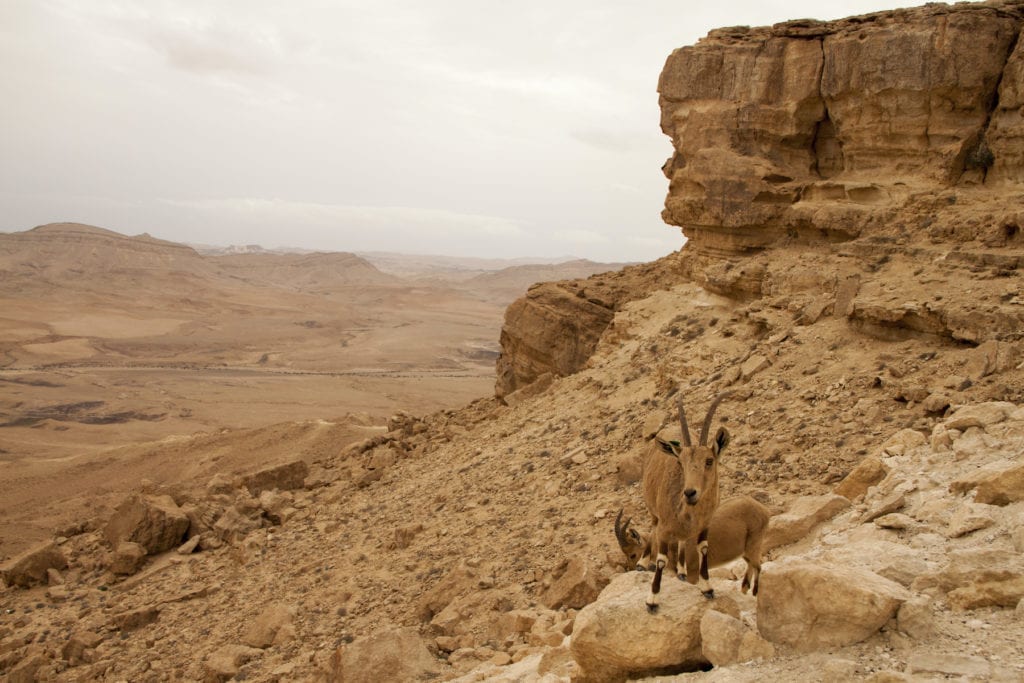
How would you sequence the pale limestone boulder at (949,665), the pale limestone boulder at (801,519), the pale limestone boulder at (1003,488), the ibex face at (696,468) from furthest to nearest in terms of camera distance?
the pale limestone boulder at (801,519)
the pale limestone boulder at (1003,488)
the ibex face at (696,468)
the pale limestone boulder at (949,665)

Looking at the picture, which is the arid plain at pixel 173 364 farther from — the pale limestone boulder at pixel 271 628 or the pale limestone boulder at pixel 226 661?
the pale limestone boulder at pixel 226 661

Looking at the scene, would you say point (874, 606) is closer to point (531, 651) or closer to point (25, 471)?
point (531, 651)

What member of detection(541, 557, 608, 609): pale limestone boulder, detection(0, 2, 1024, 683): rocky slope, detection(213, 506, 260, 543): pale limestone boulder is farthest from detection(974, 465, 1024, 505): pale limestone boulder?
detection(213, 506, 260, 543): pale limestone boulder

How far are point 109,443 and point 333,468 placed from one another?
16152mm

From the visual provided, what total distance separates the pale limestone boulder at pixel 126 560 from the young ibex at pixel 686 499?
10.5m

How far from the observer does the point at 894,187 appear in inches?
480

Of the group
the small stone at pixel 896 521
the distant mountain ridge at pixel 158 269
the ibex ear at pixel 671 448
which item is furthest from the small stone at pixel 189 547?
the distant mountain ridge at pixel 158 269

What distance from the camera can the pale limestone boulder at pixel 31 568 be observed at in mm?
13047

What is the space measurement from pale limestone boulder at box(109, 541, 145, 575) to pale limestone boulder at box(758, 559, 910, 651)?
11.5m

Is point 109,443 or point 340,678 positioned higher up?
point 340,678

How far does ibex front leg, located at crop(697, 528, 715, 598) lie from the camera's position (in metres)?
4.80

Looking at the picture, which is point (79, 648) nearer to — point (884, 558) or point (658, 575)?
point (658, 575)

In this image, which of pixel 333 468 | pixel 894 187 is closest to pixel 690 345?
pixel 894 187

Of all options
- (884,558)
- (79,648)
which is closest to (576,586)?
(884,558)
